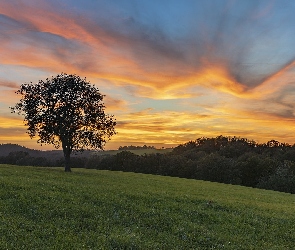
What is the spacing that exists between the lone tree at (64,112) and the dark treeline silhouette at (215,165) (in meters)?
45.9

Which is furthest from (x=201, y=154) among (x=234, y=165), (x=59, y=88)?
(x=59, y=88)

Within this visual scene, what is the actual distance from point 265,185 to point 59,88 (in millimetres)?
57177

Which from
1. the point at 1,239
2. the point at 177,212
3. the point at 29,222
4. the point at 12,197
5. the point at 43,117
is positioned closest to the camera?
the point at 1,239

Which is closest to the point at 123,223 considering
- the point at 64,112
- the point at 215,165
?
the point at 64,112

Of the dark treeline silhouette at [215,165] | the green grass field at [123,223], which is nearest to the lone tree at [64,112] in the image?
the green grass field at [123,223]

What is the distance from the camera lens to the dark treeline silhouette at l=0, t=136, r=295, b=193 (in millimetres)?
83250

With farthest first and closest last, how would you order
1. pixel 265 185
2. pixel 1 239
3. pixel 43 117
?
pixel 265 185 < pixel 43 117 < pixel 1 239

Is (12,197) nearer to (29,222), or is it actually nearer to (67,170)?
(29,222)

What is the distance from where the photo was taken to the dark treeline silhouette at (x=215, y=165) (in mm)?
83250

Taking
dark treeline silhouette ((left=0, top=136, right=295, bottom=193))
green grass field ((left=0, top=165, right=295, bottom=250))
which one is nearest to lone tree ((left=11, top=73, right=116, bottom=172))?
green grass field ((left=0, top=165, right=295, bottom=250))

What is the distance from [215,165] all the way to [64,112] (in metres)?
53.1

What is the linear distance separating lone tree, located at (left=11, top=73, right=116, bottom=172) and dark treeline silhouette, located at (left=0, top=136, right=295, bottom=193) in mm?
45942

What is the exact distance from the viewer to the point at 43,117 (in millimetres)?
55500

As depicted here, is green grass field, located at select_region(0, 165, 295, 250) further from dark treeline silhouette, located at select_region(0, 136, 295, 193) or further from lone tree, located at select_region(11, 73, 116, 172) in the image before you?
dark treeline silhouette, located at select_region(0, 136, 295, 193)
